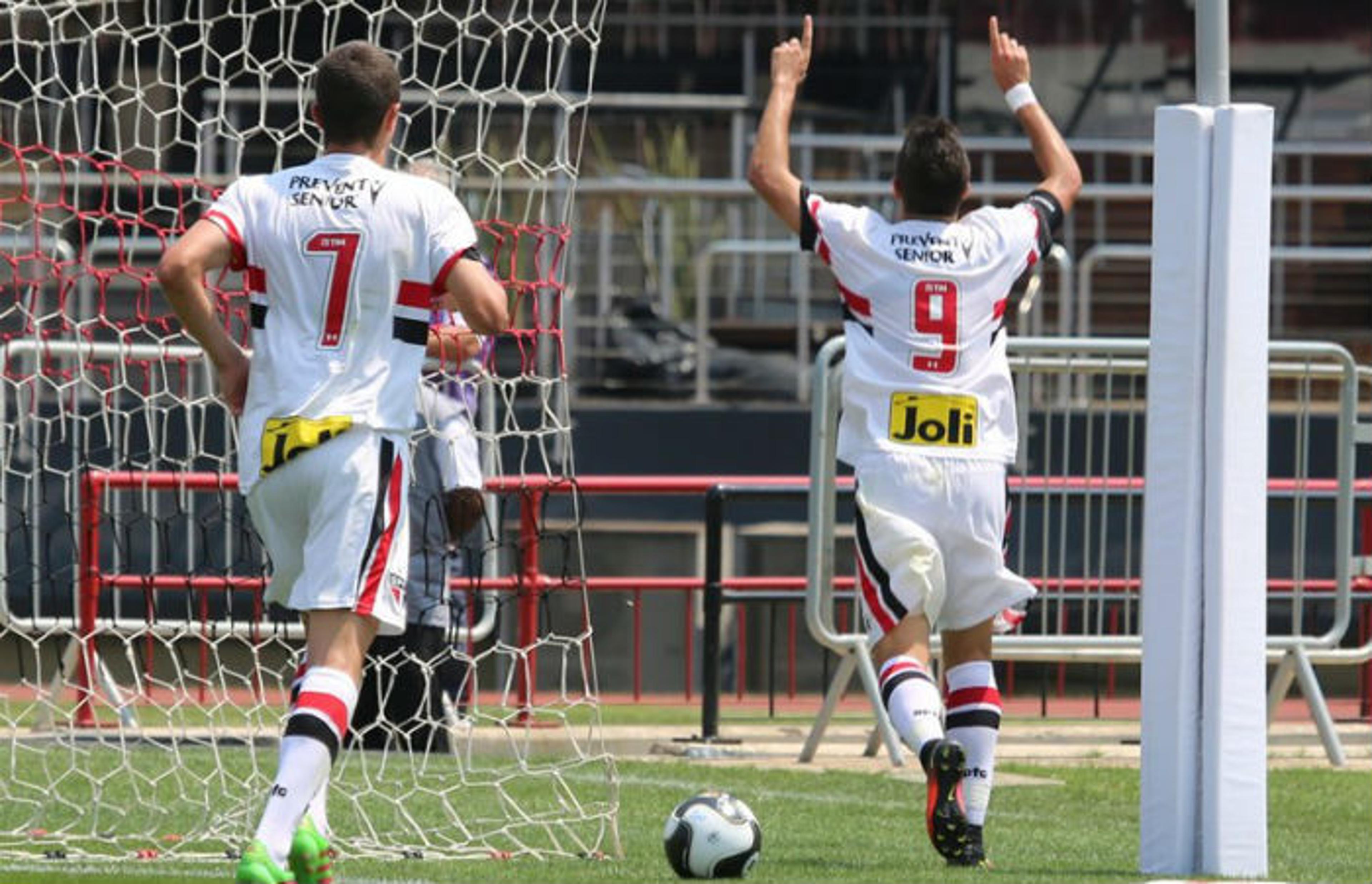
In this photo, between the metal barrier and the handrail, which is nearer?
the metal barrier

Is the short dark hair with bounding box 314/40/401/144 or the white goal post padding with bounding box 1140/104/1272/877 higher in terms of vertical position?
the short dark hair with bounding box 314/40/401/144

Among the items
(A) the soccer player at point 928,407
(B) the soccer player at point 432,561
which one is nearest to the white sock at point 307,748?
(A) the soccer player at point 928,407

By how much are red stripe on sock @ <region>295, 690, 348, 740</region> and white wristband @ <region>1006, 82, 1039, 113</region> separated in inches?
112

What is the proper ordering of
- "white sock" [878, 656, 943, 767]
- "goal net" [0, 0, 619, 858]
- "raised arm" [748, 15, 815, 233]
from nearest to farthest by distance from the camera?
"white sock" [878, 656, 943, 767] < "raised arm" [748, 15, 815, 233] < "goal net" [0, 0, 619, 858]

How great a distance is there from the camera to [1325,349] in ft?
36.9

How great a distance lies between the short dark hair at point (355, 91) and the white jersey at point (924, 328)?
1.59 metres

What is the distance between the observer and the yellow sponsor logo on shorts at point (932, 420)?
25.2 ft

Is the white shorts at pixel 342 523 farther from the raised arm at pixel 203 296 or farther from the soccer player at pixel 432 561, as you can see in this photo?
the soccer player at pixel 432 561

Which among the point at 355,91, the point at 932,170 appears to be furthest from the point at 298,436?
the point at 932,170

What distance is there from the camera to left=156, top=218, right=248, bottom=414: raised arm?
254 inches

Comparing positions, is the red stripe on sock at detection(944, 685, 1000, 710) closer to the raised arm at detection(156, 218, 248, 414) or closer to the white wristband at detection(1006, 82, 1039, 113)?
the white wristband at detection(1006, 82, 1039, 113)

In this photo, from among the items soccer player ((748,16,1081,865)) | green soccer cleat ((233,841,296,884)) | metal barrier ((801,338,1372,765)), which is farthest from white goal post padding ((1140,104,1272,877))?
metal barrier ((801,338,1372,765))

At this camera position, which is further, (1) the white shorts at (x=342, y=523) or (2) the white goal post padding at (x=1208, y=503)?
(2) the white goal post padding at (x=1208, y=503)

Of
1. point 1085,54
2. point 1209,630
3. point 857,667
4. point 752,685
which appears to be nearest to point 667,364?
point 752,685
